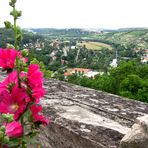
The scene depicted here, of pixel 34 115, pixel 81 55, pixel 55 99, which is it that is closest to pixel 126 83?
pixel 55 99

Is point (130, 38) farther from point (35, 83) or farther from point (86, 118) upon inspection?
point (35, 83)

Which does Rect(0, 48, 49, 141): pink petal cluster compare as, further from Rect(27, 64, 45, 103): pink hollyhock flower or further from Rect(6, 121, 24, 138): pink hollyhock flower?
Rect(6, 121, 24, 138): pink hollyhock flower

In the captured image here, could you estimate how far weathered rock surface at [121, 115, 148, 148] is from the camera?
7.77 feet

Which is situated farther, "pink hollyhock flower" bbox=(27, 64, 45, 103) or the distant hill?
the distant hill

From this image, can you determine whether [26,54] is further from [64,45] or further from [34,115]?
[64,45]

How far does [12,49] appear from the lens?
1.77 meters

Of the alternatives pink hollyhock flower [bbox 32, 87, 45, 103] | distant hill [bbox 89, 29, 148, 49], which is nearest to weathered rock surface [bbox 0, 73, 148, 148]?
pink hollyhock flower [bbox 32, 87, 45, 103]

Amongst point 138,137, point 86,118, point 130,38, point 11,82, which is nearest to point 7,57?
point 11,82

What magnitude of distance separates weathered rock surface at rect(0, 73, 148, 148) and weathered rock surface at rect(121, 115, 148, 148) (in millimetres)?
267

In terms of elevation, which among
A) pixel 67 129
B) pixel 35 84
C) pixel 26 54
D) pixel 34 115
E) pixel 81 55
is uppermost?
pixel 26 54

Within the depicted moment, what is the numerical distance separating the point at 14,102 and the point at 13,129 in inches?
8.1

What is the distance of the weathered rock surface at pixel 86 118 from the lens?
2842 mm

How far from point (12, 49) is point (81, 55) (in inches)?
3520

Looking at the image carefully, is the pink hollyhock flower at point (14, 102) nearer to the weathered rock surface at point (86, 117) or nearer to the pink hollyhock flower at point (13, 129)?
the pink hollyhock flower at point (13, 129)
